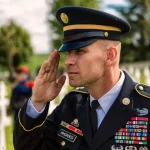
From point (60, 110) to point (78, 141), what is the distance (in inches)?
11.6

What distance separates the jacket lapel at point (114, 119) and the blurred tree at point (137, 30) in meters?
53.3

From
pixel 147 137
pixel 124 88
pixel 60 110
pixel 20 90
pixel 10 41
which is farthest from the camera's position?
pixel 10 41

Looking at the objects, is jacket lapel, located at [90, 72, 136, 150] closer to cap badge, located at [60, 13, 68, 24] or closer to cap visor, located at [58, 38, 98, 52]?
cap visor, located at [58, 38, 98, 52]

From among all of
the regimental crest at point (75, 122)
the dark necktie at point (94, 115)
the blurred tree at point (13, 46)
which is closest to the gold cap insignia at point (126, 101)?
the dark necktie at point (94, 115)

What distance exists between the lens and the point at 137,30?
5669 cm

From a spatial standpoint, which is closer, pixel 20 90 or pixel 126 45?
pixel 20 90

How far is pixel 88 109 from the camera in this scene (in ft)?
9.57

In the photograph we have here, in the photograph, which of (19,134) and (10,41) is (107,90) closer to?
(19,134)

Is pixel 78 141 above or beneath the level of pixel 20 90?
above

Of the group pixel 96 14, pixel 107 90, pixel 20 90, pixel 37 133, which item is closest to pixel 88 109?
pixel 107 90

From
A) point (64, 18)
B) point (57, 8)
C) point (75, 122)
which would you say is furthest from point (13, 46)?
point (75, 122)

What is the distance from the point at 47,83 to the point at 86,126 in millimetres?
416

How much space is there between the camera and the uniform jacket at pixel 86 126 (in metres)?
2.68

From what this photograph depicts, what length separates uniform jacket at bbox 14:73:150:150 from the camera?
2.68 metres
